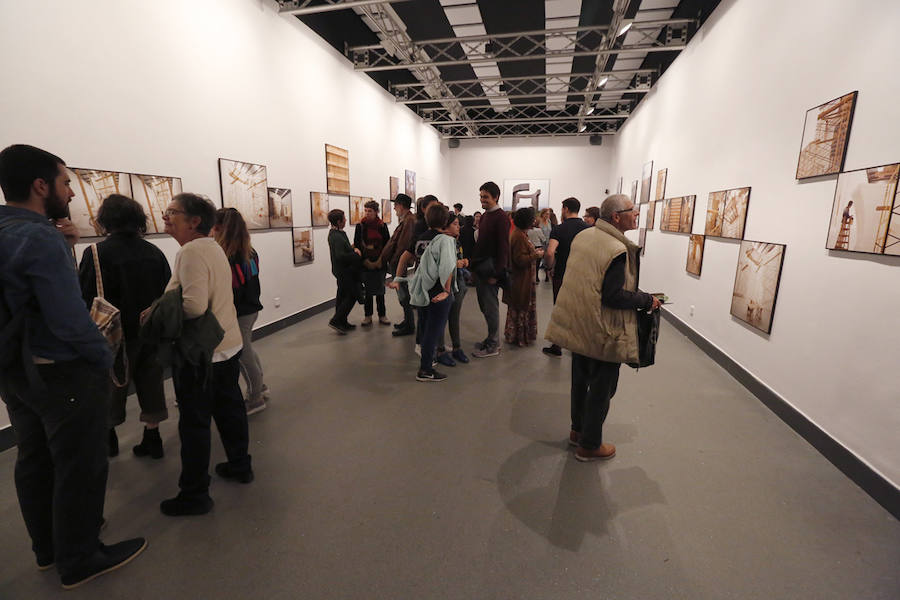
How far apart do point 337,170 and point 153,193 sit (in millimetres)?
3647

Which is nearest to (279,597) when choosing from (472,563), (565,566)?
(472,563)

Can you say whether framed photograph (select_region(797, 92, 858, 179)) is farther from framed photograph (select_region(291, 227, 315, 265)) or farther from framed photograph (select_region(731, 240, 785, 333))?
framed photograph (select_region(291, 227, 315, 265))

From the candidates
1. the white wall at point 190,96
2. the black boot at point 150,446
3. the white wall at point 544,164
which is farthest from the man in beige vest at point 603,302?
the white wall at point 544,164

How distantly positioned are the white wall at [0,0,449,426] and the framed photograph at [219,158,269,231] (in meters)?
0.10

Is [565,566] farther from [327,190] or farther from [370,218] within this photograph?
[327,190]

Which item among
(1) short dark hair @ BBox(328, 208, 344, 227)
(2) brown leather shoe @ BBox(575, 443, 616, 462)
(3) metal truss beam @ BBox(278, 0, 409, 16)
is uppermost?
(3) metal truss beam @ BBox(278, 0, 409, 16)

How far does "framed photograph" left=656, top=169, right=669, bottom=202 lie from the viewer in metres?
6.93

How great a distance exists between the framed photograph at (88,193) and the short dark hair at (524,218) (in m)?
3.60

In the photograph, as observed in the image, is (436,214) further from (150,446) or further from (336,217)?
(150,446)

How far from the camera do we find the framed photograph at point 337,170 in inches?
268

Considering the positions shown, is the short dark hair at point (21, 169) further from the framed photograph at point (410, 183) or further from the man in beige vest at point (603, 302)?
the framed photograph at point (410, 183)

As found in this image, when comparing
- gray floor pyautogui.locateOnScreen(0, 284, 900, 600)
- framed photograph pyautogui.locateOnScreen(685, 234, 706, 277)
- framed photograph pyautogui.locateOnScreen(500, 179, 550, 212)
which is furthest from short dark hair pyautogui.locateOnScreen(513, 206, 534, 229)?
framed photograph pyautogui.locateOnScreen(500, 179, 550, 212)

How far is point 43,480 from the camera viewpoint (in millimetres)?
1751

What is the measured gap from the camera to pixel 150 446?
2.72 meters
